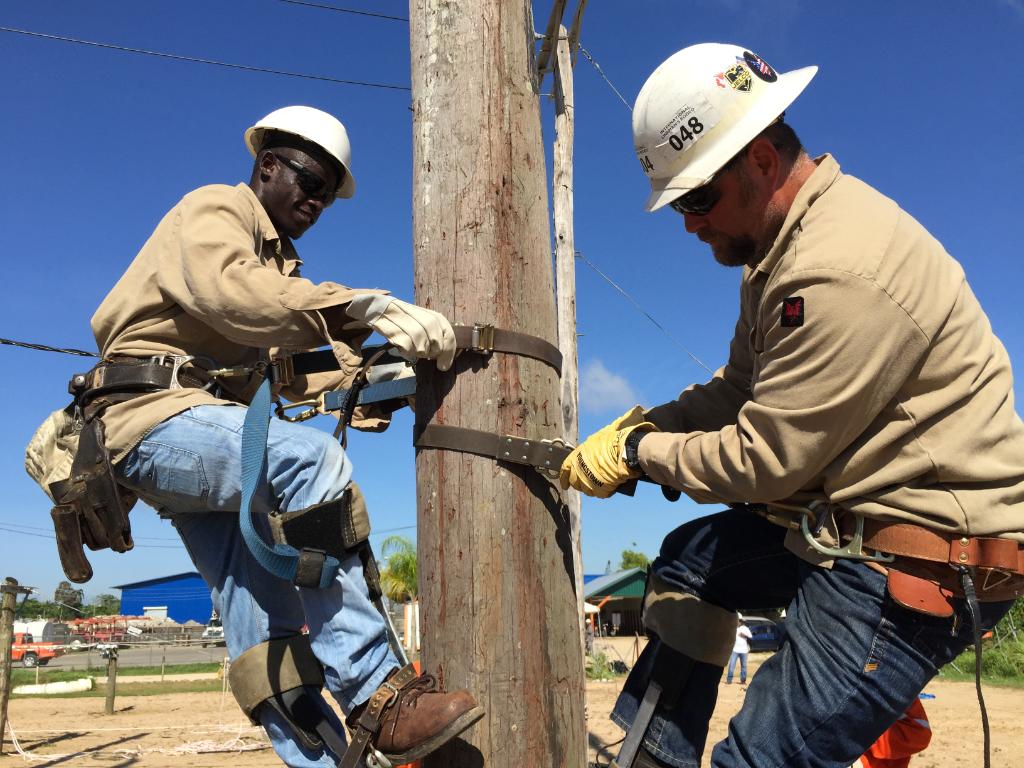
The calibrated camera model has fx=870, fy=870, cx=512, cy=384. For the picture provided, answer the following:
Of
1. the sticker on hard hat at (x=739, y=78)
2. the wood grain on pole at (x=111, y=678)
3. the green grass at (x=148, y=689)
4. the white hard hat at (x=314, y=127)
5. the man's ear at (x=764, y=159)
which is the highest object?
the white hard hat at (x=314, y=127)

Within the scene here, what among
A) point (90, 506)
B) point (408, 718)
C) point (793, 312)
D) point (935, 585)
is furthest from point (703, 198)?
point (90, 506)

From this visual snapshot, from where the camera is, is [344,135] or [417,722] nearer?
[417,722]

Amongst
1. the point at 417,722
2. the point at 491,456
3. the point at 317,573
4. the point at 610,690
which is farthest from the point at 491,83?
the point at 610,690

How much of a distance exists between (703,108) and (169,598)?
6469 centimetres

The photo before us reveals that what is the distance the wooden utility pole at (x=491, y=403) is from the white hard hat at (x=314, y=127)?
486 mm

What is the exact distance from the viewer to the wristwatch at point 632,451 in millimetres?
2369

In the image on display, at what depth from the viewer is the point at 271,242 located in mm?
3047

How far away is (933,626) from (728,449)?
23.7 inches

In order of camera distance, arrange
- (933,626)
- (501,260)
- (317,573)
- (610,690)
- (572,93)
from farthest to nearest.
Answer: (610,690), (572,93), (501,260), (317,573), (933,626)

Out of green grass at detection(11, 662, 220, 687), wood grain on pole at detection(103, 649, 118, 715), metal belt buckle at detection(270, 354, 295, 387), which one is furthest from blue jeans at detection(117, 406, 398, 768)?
green grass at detection(11, 662, 220, 687)

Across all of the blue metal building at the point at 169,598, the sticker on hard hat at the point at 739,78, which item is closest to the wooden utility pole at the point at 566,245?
the sticker on hard hat at the point at 739,78

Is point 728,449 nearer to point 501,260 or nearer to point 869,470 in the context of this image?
point 869,470

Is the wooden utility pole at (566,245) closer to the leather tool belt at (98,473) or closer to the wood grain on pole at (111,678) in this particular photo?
the leather tool belt at (98,473)

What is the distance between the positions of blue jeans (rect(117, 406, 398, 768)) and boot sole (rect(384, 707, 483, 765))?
A: 0.23 m
